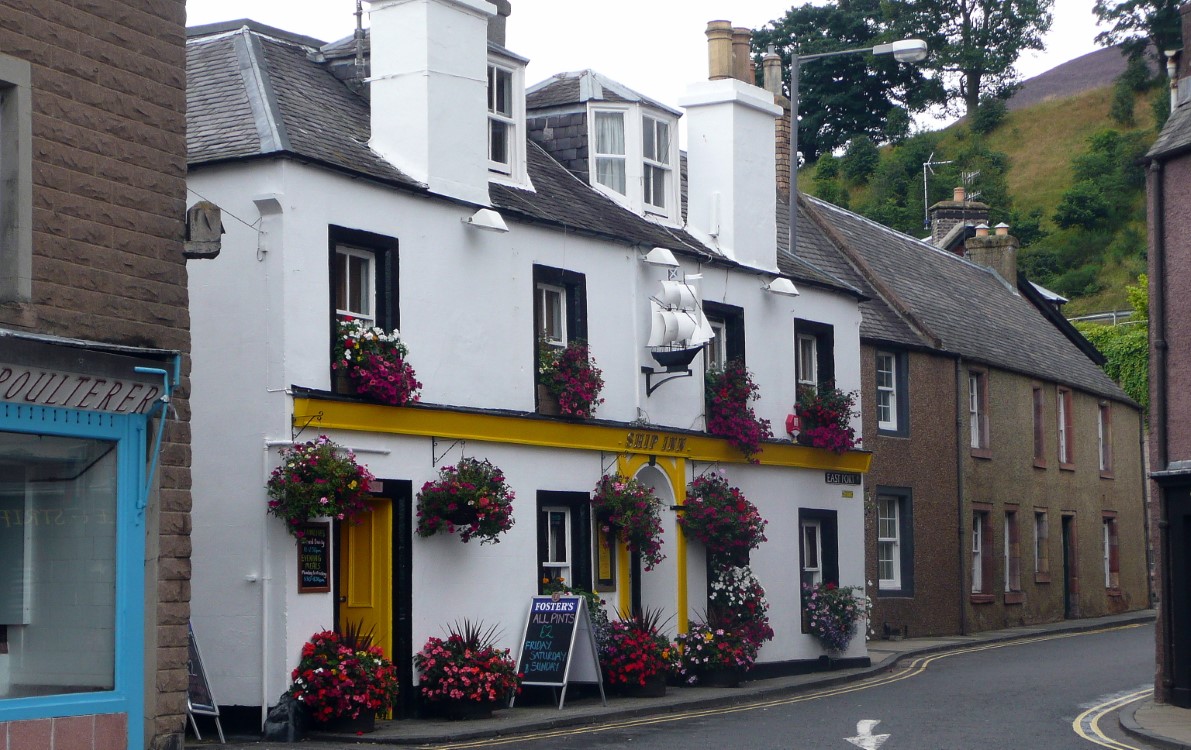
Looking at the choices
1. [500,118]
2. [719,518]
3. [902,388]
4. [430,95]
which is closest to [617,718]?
Answer: [719,518]

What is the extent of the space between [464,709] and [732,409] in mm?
7033

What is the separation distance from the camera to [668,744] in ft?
47.2

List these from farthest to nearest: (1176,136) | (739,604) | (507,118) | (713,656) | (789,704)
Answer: (739,604) < (713,656) < (507,118) < (789,704) < (1176,136)

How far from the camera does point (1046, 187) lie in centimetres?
8956

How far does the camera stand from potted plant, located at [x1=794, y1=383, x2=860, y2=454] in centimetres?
2352

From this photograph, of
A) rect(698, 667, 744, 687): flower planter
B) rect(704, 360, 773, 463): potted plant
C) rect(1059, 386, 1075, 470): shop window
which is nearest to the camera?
rect(698, 667, 744, 687): flower planter

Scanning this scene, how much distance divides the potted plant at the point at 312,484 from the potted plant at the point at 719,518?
21.7 feet

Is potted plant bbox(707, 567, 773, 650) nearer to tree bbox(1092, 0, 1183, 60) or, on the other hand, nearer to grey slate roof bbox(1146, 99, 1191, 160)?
grey slate roof bbox(1146, 99, 1191, 160)

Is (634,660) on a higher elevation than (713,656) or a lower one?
higher

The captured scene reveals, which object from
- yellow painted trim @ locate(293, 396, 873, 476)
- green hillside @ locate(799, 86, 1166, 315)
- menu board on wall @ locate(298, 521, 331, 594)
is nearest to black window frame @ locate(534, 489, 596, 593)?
yellow painted trim @ locate(293, 396, 873, 476)

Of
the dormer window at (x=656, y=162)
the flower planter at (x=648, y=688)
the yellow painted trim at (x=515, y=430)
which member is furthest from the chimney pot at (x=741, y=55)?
the flower planter at (x=648, y=688)

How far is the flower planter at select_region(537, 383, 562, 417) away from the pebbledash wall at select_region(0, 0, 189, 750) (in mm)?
6538

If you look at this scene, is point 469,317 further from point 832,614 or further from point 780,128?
point 780,128

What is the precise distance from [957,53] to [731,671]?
249 ft
